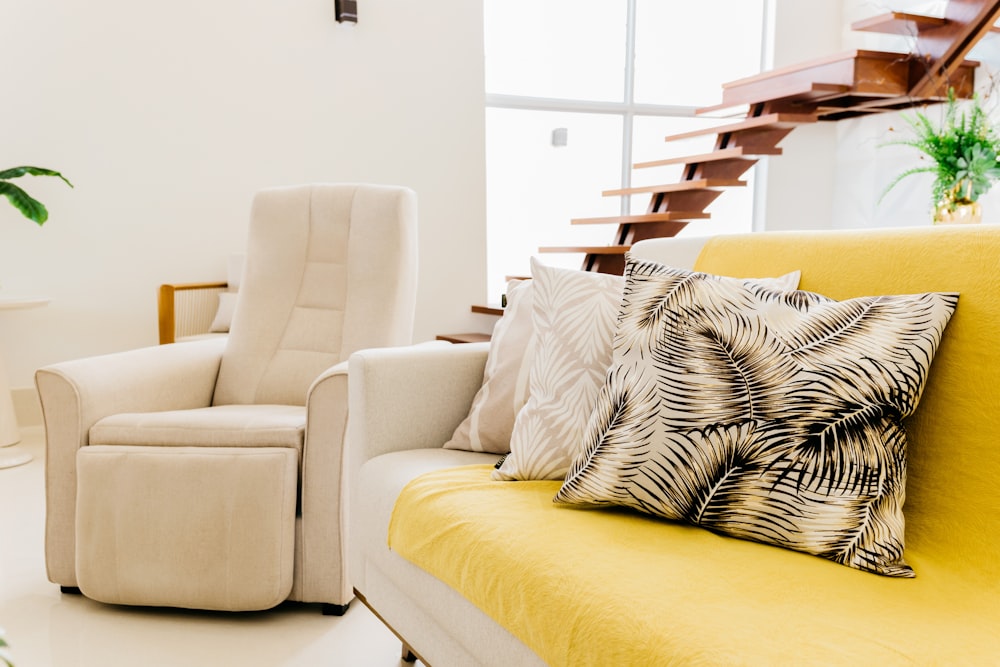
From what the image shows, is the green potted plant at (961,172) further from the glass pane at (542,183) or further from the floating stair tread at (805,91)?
the glass pane at (542,183)

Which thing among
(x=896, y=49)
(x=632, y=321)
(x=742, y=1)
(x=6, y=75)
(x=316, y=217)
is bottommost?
Answer: (x=632, y=321)

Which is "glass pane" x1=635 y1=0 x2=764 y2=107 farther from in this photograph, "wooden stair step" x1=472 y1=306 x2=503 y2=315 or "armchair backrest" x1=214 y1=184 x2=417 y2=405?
"armchair backrest" x1=214 y1=184 x2=417 y2=405

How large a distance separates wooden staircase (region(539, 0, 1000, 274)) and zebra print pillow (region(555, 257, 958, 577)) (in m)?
3.31

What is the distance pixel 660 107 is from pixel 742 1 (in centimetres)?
103

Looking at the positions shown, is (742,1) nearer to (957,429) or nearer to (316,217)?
(316,217)

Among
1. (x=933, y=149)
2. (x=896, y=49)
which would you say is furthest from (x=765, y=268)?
(x=896, y=49)

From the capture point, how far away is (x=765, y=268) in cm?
151

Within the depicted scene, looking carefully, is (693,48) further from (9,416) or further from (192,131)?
(9,416)

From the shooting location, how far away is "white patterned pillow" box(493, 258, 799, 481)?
143 cm

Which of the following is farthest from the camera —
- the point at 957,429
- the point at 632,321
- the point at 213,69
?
the point at 213,69

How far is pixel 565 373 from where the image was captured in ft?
4.82

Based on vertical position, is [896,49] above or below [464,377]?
above

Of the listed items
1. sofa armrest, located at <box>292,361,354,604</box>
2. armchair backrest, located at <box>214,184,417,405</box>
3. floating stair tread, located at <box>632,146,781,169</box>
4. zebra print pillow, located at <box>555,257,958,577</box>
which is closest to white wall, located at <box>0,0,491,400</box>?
floating stair tread, located at <box>632,146,781,169</box>

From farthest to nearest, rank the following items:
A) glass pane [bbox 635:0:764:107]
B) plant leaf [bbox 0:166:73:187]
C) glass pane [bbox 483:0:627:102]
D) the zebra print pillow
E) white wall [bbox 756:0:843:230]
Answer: white wall [bbox 756:0:843:230] → glass pane [bbox 635:0:764:107] → glass pane [bbox 483:0:627:102] → plant leaf [bbox 0:166:73:187] → the zebra print pillow
